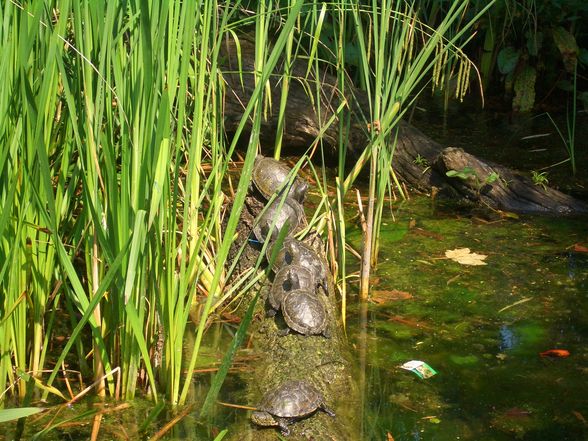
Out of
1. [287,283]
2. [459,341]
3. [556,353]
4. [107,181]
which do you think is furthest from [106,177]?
[556,353]

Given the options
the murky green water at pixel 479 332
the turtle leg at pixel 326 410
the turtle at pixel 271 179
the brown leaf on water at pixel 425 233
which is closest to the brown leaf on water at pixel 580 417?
the murky green water at pixel 479 332

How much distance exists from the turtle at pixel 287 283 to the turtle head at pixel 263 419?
2.59ft

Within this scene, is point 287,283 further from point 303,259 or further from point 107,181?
point 107,181

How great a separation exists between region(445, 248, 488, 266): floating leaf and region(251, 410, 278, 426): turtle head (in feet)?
6.98

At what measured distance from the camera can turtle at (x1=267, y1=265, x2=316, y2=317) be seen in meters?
3.57

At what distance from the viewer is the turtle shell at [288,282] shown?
357cm

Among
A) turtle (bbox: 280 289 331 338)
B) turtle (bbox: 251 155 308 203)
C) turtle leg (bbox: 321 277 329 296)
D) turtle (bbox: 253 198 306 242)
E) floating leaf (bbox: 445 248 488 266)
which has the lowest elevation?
floating leaf (bbox: 445 248 488 266)

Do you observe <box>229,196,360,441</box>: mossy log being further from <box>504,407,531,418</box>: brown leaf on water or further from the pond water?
<box>504,407,531,418</box>: brown leaf on water

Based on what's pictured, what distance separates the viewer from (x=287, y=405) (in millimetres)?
2719

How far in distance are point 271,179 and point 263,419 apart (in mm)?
2043

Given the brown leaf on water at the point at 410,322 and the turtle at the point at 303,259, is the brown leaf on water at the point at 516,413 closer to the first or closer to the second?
the brown leaf on water at the point at 410,322

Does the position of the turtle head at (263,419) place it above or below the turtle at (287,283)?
below

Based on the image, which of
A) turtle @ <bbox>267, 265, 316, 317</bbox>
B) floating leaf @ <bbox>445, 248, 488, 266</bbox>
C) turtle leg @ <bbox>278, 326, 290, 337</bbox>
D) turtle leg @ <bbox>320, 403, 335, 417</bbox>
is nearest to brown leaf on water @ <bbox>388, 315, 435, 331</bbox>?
turtle @ <bbox>267, 265, 316, 317</bbox>

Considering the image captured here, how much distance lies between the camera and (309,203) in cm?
543
